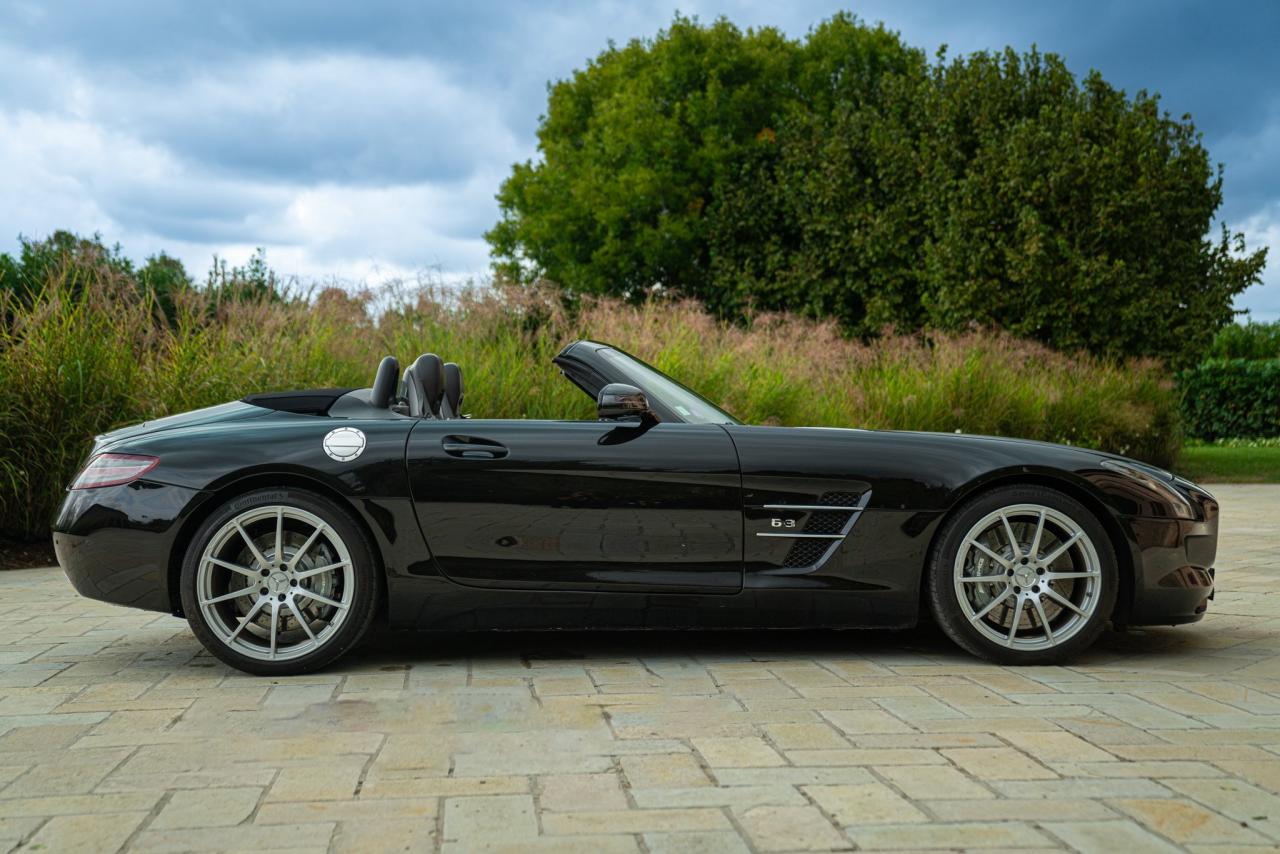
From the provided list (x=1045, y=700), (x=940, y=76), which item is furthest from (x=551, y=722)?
(x=940, y=76)

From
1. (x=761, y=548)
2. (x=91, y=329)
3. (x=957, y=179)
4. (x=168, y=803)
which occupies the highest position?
(x=957, y=179)

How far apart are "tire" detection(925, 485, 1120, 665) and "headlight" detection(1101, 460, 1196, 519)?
0.22 meters

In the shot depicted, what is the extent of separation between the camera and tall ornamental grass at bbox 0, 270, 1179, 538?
772cm

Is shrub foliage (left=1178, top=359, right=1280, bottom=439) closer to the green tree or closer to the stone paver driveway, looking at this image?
the green tree

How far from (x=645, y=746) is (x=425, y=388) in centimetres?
188

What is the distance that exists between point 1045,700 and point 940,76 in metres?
25.5

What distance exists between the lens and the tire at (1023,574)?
14.0 ft

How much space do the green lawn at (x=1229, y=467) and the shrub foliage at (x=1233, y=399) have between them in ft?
26.3

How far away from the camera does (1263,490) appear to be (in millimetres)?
14891

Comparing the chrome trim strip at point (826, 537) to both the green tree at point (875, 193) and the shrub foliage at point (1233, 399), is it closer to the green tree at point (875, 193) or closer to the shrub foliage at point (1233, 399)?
the green tree at point (875, 193)

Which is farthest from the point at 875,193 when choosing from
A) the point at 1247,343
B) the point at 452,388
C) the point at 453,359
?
the point at 1247,343

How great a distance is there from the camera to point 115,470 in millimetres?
4270

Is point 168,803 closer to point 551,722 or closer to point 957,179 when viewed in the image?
point 551,722

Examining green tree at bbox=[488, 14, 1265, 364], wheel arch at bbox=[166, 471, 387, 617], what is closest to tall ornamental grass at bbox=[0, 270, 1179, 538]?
wheel arch at bbox=[166, 471, 387, 617]
